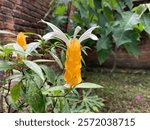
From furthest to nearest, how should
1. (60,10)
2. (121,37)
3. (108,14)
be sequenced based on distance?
(60,10), (108,14), (121,37)

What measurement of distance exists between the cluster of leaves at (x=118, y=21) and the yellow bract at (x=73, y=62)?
170cm

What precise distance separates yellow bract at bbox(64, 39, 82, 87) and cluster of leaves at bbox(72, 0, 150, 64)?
170 cm

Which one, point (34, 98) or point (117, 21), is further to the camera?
point (117, 21)

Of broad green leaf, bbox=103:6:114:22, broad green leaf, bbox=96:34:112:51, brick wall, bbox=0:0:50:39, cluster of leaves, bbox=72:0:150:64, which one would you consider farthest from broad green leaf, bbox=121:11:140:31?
brick wall, bbox=0:0:50:39

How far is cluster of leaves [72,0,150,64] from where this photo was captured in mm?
2572

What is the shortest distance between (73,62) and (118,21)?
1.97 metres

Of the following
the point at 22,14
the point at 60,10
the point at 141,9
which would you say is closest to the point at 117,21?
the point at 141,9

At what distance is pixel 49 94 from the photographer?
117 centimetres

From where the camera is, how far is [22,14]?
8.98ft

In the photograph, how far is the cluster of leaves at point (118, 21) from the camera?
8.44 ft

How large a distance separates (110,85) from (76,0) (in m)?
1.12

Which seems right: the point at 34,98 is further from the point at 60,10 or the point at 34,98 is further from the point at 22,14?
the point at 60,10

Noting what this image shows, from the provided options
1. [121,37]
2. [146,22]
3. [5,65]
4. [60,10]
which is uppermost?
[60,10]

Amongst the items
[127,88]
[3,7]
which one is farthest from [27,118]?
[127,88]
